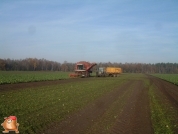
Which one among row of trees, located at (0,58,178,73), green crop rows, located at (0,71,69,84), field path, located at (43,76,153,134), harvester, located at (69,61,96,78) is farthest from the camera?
row of trees, located at (0,58,178,73)

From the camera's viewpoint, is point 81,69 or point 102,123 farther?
point 81,69

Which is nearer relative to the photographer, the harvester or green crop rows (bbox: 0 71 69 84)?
green crop rows (bbox: 0 71 69 84)

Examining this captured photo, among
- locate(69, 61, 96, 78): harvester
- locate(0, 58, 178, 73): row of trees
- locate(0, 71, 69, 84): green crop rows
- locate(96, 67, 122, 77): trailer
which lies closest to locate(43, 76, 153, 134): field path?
locate(0, 71, 69, 84): green crop rows

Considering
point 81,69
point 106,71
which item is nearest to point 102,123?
point 81,69

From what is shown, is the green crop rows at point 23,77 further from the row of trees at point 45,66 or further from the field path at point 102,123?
the row of trees at point 45,66

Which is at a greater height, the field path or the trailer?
the trailer

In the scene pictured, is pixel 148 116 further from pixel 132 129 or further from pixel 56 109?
pixel 56 109

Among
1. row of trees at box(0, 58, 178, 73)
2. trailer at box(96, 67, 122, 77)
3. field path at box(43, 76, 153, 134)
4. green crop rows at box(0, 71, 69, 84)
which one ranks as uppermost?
row of trees at box(0, 58, 178, 73)

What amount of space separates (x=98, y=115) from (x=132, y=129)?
2447 mm

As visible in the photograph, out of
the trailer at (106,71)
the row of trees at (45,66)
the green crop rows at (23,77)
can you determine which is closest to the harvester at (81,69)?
the green crop rows at (23,77)

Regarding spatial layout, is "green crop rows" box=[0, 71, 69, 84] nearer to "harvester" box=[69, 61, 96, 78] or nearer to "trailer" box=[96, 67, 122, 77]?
"harvester" box=[69, 61, 96, 78]

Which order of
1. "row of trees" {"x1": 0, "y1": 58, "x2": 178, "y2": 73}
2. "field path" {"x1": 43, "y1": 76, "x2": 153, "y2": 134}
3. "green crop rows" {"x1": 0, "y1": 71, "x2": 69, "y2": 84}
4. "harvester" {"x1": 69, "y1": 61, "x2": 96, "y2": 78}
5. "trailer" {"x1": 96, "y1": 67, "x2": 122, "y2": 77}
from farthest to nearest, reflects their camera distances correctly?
"row of trees" {"x1": 0, "y1": 58, "x2": 178, "y2": 73} < "trailer" {"x1": 96, "y1": 67, "x2": 122, "y2": 77} < "harvester" {"x1": 69, "y1": 61, "x2": 96, "y2": 78} < "green crop rows" {"x1": 0, "y1": 71, "x2": 69, "y2": 84} < "field path" {"x1": 43, "y1": 76, "x2": 153, "y2": 134}

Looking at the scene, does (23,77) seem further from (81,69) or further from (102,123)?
(102,123)

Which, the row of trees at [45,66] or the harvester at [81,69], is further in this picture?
the row of trees at [45,66]
